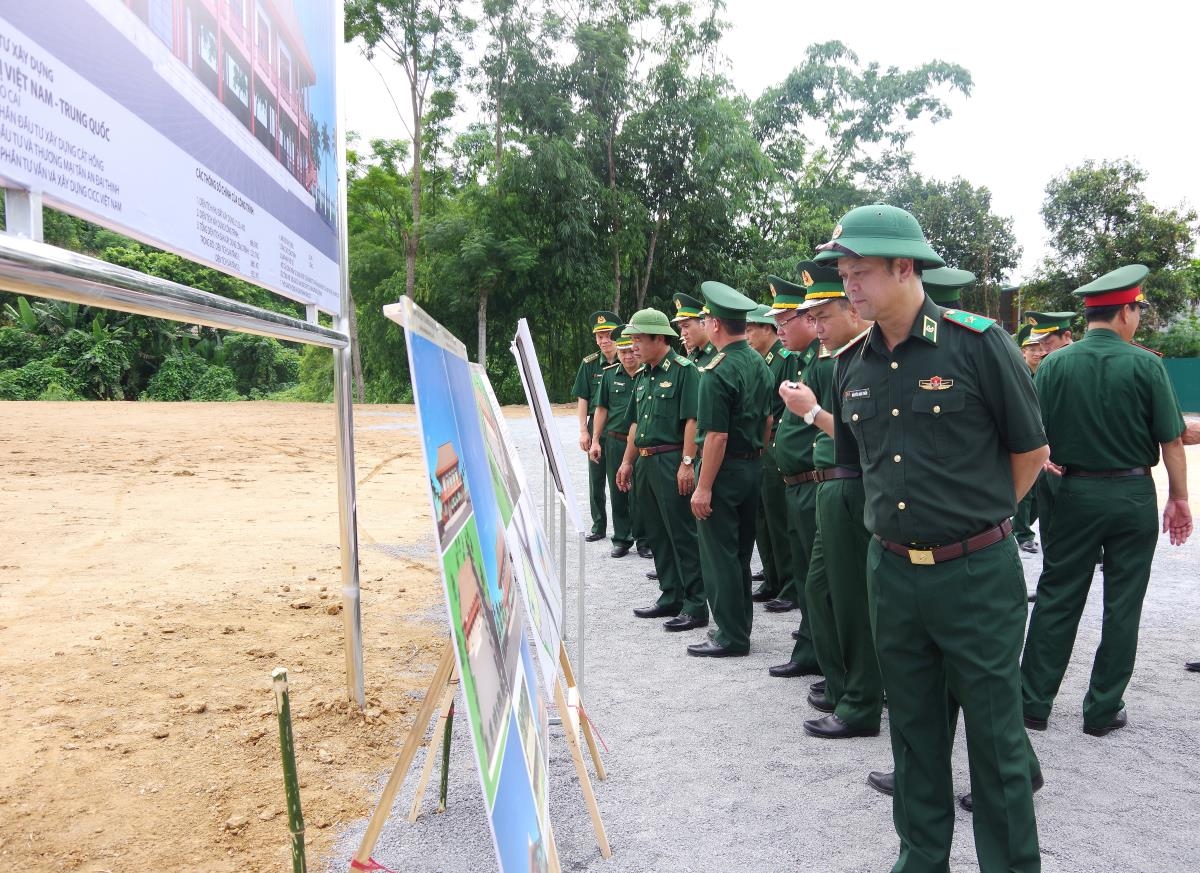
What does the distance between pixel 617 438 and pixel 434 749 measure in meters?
5.03

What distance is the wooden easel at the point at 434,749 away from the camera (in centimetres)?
195

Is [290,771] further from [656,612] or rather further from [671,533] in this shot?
[656,612]

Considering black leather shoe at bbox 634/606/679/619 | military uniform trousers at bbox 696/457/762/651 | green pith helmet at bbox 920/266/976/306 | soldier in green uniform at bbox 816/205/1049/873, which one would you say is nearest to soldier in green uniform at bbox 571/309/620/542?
black leather shoe at bbox 634/606/679/619

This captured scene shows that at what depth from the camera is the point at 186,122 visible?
83.4 inches

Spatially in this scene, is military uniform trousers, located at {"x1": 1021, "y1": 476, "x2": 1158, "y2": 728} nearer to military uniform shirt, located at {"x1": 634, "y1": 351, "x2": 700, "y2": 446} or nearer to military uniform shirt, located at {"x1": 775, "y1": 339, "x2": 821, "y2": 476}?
military uniform shirt, located at {"x1": 775, "y1": 339, "x2": 821, "y2": 476}

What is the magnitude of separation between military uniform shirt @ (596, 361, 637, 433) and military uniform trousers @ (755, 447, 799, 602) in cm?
162

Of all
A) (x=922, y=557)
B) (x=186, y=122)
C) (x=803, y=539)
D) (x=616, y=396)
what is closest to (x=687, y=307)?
(x=616, y=396)

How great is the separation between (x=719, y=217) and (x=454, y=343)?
2577cm

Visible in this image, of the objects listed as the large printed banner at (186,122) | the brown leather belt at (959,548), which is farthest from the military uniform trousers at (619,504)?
the brown leather belt at (959,548)

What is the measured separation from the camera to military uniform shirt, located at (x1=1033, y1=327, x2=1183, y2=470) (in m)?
3.57

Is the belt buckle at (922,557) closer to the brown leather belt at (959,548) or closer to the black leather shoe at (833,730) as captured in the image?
the brown leather belt at (959,548)

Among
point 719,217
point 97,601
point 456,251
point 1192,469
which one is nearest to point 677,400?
point 97,601

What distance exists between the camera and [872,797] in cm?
314

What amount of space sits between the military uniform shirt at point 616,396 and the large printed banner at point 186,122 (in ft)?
12.8
